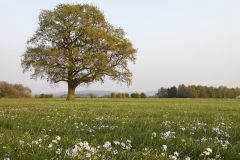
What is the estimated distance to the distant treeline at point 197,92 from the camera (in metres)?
108

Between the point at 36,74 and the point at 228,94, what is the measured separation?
341ft

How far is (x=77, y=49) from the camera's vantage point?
35438 millimetres

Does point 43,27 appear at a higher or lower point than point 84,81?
higher

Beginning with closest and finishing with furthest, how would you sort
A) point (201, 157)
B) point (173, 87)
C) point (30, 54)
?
point (201, 157) < point (30, 54) < point (173, 87)

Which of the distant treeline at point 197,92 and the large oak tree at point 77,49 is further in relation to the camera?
the distant treeline at point 197,92

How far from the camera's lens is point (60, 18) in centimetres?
3731

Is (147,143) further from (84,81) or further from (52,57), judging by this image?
(84,81)

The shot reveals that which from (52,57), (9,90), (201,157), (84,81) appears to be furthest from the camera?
(9,90)

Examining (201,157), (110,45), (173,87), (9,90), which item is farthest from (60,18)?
(173,87)

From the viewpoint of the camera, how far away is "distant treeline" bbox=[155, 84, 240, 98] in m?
108

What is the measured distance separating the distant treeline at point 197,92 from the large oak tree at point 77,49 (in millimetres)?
72973

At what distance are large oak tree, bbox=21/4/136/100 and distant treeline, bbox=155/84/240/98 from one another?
2873 inches

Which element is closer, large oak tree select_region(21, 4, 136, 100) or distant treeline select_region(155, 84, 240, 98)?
large oak tree select_region(21, 4, 136, 100)

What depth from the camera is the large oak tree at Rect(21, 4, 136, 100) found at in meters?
35.8
